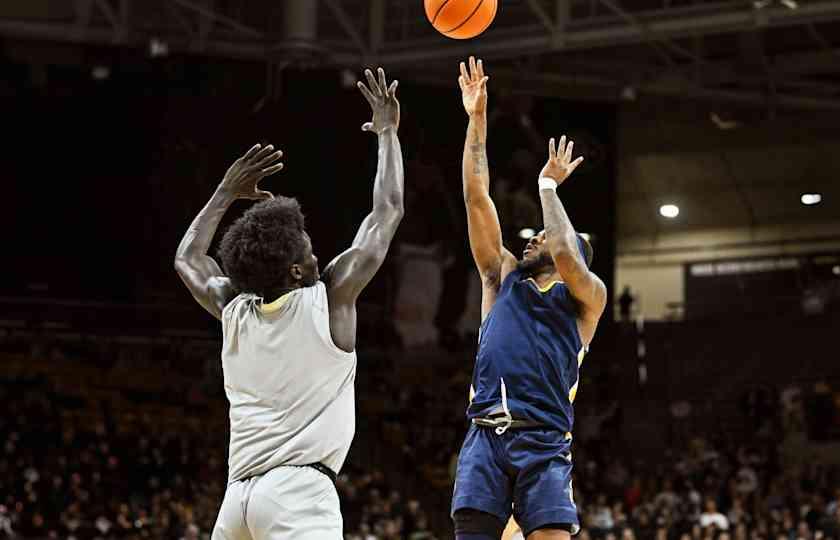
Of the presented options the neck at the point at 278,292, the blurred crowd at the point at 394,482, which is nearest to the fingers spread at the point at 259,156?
the neck at the point at 278,292

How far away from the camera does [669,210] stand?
105ft

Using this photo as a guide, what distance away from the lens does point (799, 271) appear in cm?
3034

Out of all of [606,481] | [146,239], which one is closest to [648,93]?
[606,481]

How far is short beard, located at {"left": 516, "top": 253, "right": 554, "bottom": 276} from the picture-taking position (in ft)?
21.1

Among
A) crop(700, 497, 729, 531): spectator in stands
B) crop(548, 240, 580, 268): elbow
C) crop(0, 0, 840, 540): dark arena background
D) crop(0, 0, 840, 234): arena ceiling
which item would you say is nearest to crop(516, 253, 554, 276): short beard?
crop(548, 240, 580, 268): elbow

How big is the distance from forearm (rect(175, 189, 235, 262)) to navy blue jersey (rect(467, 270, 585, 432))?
1.45 metres

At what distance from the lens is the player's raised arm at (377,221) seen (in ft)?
A: 15.7

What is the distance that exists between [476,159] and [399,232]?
20150mm

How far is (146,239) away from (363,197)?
4239 millimetres

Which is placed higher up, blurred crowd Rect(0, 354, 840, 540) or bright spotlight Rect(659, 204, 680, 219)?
bright spotlight Rect(659, 204, 680, 219)

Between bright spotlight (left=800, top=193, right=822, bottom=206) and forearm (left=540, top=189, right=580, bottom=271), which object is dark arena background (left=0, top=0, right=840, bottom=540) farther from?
forearm (left=540, top=189, right=580, bottom=271)

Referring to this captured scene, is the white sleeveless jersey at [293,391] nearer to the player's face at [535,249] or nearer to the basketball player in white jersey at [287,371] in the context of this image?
the basketball player in white jersey at [287,371]

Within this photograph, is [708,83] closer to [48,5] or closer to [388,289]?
[388,289]

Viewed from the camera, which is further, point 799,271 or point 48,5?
point 799,271
